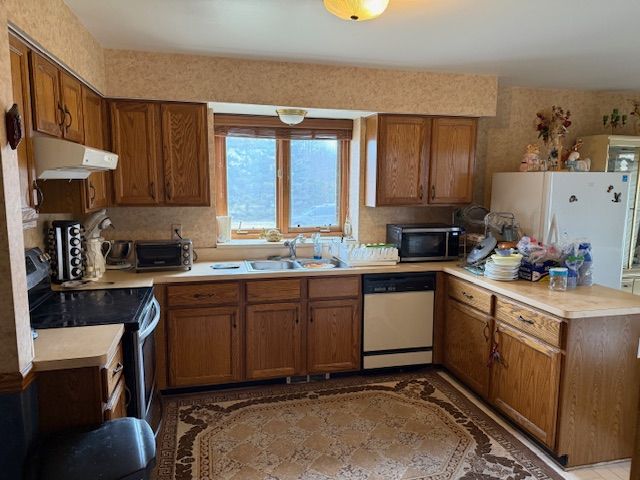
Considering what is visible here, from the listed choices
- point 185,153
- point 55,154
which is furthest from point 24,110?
point 185,153

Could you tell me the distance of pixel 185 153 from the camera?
3164 millimetres

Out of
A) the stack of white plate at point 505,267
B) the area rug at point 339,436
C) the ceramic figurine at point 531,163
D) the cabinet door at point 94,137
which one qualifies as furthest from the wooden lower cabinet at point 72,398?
the ceramic figurine at point 531,163

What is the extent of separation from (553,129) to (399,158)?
151 centimetres

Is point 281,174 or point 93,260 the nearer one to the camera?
point 93,260

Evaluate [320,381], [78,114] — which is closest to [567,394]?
[320,381]

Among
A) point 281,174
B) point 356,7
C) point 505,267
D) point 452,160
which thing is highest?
point 356,7

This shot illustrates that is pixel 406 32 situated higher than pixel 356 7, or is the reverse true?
pixel 406 32

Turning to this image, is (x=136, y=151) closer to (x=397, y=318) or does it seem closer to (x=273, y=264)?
(x=273, y=264)

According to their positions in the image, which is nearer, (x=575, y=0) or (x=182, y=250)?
(x=575, y=0)

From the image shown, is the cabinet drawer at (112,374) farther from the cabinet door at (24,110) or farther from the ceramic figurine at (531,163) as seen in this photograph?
the ceramic figurine at (531,163)

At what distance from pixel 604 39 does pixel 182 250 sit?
3.08m

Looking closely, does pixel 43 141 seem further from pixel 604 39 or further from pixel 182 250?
pixel 604 39

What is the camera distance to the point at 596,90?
13.4ft

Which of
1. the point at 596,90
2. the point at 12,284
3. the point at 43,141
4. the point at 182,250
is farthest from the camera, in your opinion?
the point at 596,90
